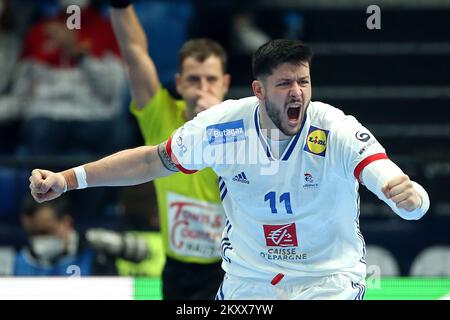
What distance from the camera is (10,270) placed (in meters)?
7.82

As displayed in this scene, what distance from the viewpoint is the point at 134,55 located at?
624 centimetres

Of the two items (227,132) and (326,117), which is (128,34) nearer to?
(227,132)

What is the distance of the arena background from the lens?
8.08m

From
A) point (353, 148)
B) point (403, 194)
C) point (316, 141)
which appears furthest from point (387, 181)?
point (316, 141)

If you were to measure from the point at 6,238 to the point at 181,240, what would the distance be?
2.66 metres

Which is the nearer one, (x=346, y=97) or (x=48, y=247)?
(x=48, y=247)

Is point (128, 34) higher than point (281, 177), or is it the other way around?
point (128, 34)

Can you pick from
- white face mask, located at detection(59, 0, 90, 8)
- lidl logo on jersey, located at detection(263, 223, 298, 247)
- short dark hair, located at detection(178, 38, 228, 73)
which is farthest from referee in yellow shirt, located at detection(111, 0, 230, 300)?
white face mask, located at detection(59, 0, 90, 8)

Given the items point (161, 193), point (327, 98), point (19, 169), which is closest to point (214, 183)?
point (161, 193)

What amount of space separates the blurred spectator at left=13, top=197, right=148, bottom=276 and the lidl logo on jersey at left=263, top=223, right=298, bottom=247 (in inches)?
127

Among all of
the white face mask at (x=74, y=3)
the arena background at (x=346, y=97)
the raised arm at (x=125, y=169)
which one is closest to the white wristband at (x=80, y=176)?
the raised arm at (x=125, y=169)

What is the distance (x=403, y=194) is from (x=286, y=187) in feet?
2.23

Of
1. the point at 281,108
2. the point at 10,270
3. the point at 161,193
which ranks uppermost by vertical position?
the point at 281,108
